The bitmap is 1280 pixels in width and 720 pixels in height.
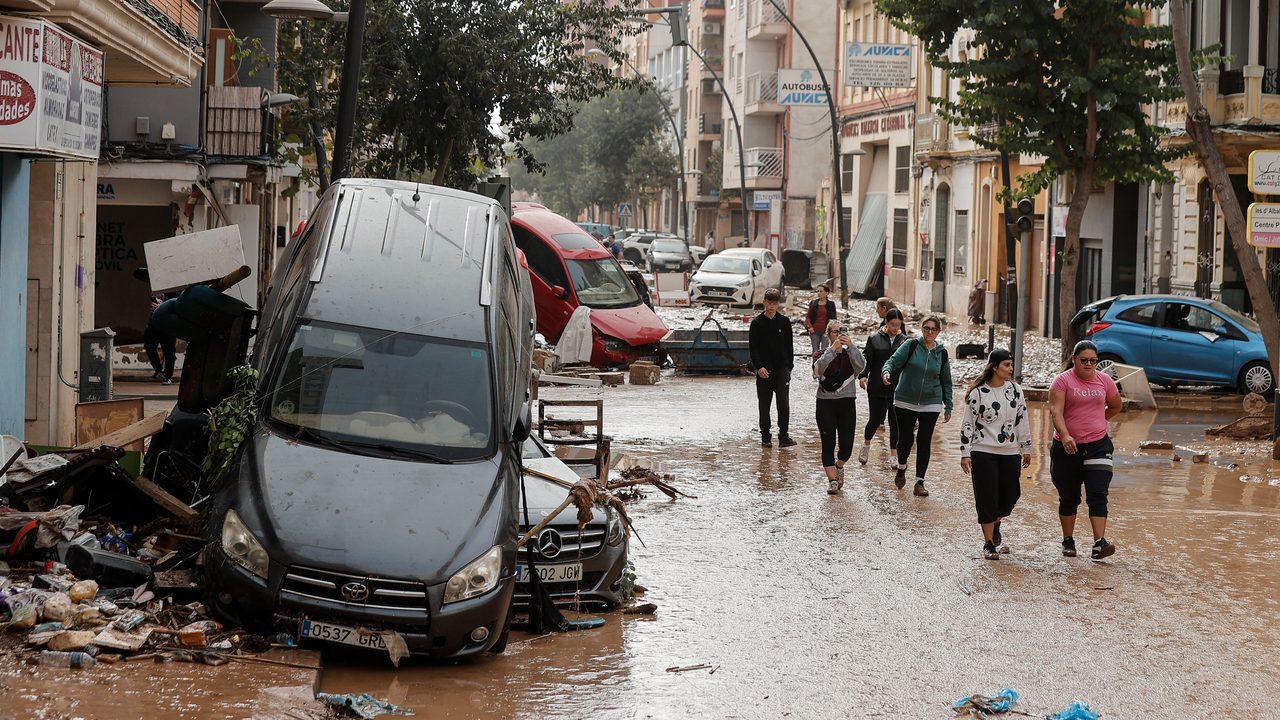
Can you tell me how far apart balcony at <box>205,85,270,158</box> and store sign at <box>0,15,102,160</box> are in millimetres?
10635

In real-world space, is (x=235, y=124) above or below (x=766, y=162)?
below

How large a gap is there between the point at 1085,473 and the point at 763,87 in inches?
2372

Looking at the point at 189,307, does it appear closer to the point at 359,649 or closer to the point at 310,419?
the point at 310,419

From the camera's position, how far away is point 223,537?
820cm

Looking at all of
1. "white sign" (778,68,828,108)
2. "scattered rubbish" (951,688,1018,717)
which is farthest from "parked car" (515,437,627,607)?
"white sign" (778,68,828,108)

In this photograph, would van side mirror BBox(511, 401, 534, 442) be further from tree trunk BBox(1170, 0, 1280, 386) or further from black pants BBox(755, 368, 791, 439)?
tree trunk BBox(1170, 0, 1280, 386)

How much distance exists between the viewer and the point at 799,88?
46.5 meters

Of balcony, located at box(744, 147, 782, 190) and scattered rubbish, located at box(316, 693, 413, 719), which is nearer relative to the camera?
scattered rubbish, located at box(316, 693, 413, 719)

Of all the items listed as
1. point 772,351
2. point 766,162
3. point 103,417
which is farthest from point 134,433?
point 766,162

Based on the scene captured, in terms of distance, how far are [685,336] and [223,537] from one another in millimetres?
19485

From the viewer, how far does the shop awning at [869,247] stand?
53.1 meters

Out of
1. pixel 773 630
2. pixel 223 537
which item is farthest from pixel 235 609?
pixel 773 630

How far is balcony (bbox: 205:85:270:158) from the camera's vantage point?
22.9m

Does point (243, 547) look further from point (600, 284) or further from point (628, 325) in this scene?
point (600, 284)
